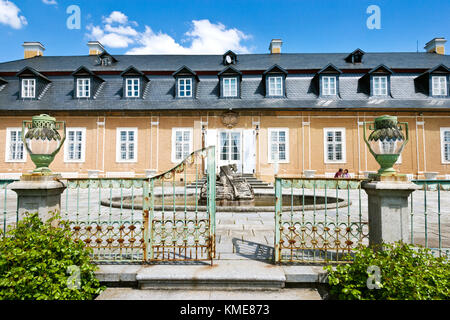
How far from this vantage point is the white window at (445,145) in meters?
18.7

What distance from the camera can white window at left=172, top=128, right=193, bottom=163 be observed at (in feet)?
62.8

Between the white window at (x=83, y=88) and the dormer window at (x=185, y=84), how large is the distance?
21.6 ft

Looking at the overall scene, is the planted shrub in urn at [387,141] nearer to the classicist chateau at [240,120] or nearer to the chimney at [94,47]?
the classicist chateau at [240,120]

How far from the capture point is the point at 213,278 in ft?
10.2

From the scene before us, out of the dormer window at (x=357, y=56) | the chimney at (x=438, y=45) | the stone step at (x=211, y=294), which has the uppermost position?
the chimney at (x=438, y=45)

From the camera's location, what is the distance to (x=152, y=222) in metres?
3.67

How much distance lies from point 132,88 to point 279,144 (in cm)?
1178

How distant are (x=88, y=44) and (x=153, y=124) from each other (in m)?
13.4

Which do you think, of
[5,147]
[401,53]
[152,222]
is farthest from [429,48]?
[5,147]

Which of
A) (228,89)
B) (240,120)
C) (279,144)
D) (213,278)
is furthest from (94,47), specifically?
(213,278)

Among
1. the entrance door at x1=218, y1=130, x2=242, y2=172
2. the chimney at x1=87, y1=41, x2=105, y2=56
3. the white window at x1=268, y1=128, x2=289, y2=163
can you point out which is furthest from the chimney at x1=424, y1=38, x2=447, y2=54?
the chimney at x1=87, y1=41, x2=105, y2=56

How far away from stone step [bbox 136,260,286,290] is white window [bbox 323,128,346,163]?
17205 millimetres

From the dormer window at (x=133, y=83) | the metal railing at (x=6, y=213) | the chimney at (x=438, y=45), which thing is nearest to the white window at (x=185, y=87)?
the dormer window at (x=133, y=83)

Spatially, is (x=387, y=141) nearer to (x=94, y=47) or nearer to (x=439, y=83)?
(x=439, y=83)
